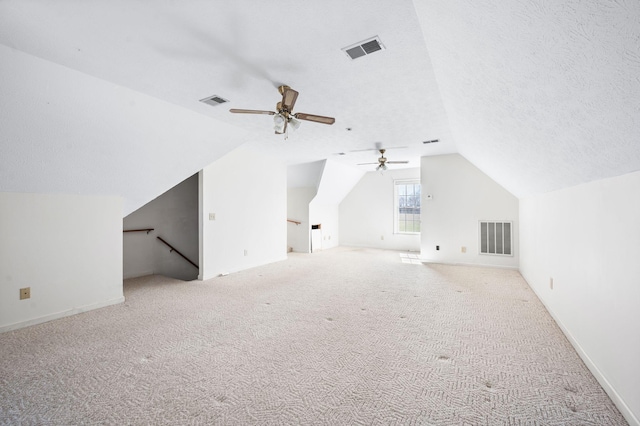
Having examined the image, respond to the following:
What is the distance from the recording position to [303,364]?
2.14m

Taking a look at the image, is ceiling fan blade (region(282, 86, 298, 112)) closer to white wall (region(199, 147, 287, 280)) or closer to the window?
white wall (region(199, 147, 287, 280))

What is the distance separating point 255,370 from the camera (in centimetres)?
206

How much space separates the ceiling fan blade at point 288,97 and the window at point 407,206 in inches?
244

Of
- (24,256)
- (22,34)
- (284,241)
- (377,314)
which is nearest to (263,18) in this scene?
(22,34)

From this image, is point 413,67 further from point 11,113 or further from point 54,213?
point 54,213

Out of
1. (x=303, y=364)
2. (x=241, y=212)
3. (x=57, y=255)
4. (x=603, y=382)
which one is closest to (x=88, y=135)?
(x=57, y=255)

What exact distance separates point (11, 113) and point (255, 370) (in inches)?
115

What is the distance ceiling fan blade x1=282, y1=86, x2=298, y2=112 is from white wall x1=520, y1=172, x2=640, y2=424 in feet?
8.17

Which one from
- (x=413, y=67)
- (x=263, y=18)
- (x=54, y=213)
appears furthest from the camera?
(x=54, y=213)

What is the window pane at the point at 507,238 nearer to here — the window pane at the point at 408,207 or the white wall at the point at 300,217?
the window pane at the point at 408,207

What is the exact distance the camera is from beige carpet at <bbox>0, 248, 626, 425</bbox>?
162 cm

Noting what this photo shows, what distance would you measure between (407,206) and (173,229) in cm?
634

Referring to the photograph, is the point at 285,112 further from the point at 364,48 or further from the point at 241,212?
the point at 241,212

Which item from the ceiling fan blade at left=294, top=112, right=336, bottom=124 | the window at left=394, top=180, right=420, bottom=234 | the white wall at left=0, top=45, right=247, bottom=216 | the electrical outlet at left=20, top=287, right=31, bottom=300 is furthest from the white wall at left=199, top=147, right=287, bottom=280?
the window at left=394, top=180, right=420, bottom=234
